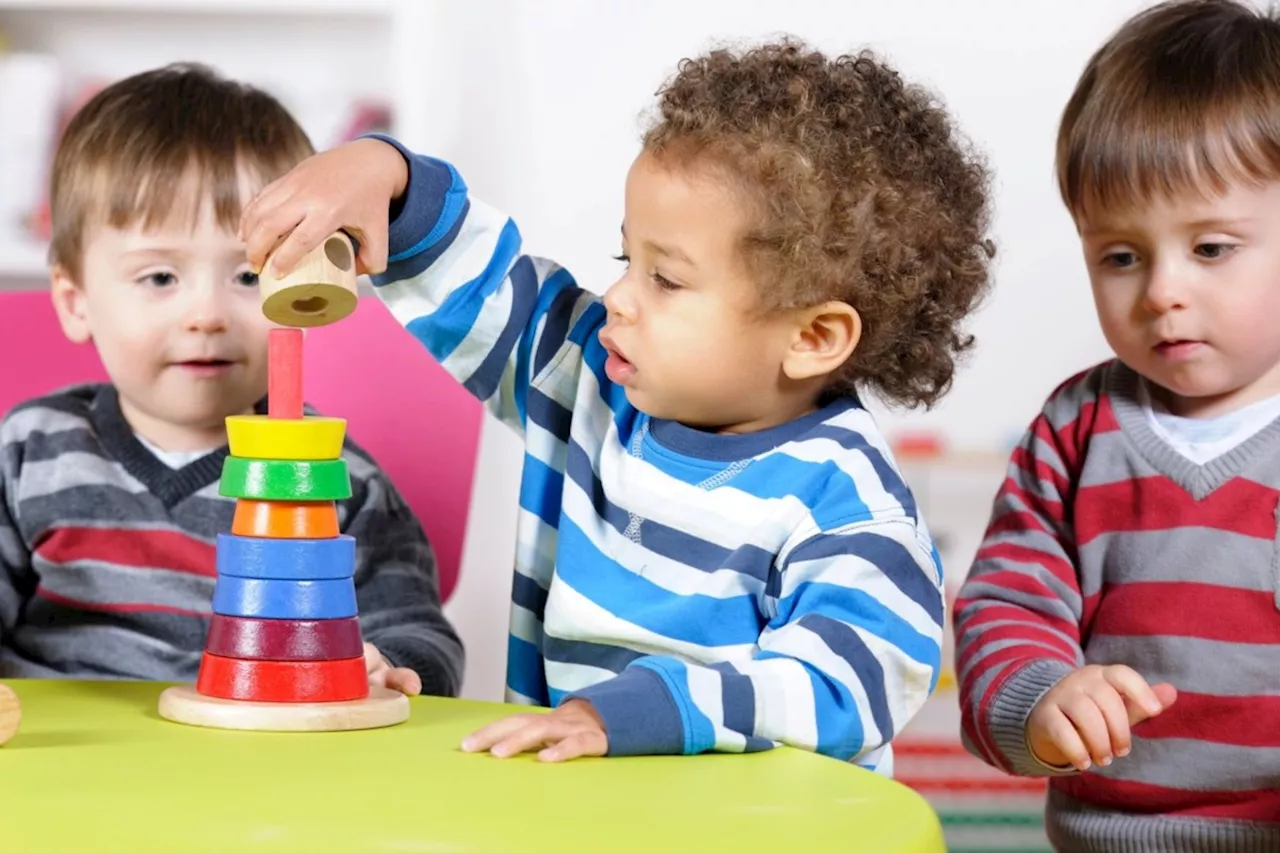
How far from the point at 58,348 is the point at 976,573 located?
83 cm

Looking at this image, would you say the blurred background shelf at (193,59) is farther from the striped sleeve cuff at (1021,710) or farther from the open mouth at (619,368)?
the striped sleeve cuff at (1021,710)

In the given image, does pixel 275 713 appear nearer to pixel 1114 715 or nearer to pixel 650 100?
pixel 1114 715

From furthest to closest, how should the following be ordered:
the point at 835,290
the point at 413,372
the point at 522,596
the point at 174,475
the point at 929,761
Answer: the point at 929,761 → the point at 413,372 → the point at 174,475 → the point at 522,596 → the point at 835,290

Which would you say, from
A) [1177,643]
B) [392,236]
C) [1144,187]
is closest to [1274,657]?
[1177,643]

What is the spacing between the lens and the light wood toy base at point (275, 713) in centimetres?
81

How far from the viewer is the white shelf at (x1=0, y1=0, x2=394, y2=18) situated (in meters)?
2.18

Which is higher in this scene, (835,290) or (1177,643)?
(835,290)

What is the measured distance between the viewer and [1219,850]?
1119 mm

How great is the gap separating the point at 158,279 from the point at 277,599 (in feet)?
1.74

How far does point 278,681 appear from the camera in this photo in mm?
830

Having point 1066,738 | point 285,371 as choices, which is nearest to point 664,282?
point 285,371

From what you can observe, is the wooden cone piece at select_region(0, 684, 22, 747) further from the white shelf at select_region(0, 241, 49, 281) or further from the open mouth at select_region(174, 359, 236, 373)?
the white shelf at select_region(0, 241, 49, 281)

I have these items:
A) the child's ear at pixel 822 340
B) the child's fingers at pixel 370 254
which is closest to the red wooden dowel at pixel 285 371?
the child's fingers at pixel 370 254

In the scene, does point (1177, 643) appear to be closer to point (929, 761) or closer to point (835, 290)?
point (835, 290)
